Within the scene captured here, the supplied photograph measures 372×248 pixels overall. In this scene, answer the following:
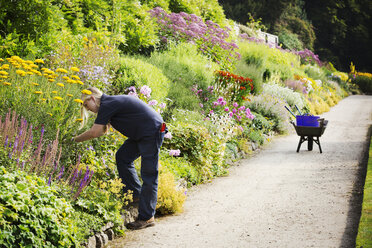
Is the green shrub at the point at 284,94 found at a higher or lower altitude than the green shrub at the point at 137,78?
lower

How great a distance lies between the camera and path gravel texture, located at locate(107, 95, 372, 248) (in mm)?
4629

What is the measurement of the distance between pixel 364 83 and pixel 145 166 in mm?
30007

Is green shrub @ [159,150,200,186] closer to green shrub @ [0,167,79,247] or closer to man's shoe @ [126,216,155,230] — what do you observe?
man's shoe @ [126,216,155,230]

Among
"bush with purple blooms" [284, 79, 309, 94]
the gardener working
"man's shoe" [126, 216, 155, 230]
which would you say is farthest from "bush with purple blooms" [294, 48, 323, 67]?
"man's shoe" [126, 216, 155, 230]

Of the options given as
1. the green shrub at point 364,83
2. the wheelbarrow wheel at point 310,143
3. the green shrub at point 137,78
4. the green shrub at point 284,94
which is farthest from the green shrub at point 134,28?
the green shrub at point 364,83

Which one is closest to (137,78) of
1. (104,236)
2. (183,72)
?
(183,72)

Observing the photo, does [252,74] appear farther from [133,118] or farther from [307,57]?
[307,57]

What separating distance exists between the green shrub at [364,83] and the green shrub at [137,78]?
86.5 feet

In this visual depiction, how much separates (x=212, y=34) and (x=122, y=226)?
9.85 meters

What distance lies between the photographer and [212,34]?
1366 centimetres

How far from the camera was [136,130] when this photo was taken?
4.85 m

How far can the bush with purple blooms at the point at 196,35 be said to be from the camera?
12.5 meters

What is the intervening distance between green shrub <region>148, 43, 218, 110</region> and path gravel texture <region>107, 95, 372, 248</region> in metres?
1.82

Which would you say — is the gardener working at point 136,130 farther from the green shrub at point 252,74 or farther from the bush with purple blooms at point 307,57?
the bush with purple blooms at point 307,57
